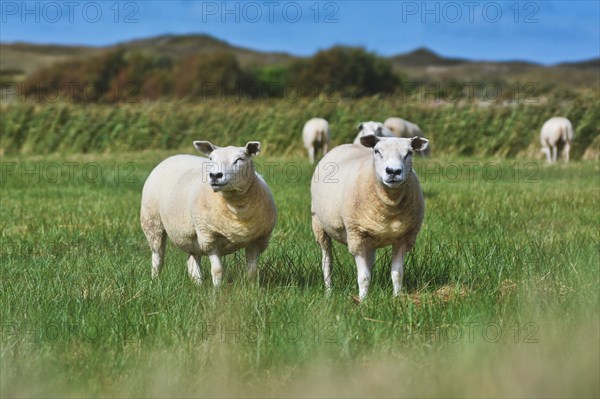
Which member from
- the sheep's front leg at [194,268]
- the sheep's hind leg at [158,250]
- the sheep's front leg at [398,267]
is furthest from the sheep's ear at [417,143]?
the sheep's hind leg at [158,250]

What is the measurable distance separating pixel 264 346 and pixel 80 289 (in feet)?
6.36

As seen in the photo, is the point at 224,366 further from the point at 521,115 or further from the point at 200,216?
the point at 521,115

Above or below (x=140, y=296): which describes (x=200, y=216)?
above

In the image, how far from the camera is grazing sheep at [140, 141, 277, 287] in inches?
219

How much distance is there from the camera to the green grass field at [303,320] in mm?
3699

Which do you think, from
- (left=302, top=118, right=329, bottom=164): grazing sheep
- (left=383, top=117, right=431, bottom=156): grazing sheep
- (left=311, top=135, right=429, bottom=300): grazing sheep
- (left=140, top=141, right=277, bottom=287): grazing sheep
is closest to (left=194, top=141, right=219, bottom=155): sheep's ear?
(left=140, top=141, right=277, bottom=287): grazing sheep

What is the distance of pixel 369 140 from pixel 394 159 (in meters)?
0.47

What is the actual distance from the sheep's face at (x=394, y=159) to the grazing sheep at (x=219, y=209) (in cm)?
78

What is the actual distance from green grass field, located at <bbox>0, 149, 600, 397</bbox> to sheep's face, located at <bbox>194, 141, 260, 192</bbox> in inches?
24.8

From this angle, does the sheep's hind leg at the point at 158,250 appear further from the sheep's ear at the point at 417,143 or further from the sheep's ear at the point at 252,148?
the sheep's ear at the point at 417,143

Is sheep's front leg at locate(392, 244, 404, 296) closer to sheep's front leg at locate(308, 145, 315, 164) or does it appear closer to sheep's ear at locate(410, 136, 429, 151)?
sheep's ear at locate(410, 136, 429, 151)

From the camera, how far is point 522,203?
10781 mm

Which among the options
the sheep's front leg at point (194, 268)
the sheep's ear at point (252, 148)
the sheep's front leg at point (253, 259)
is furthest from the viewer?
the sheep's front leg at point (194, 268)

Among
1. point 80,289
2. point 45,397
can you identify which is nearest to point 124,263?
point 80,289
